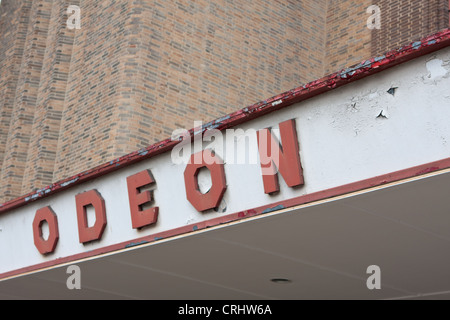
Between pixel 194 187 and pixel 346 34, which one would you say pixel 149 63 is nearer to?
pixel 346 34

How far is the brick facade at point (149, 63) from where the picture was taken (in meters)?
14.6

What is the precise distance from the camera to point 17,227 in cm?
964

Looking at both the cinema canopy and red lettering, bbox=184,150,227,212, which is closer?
the cinema canopy

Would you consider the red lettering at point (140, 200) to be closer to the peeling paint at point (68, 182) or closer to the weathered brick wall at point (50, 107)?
the peeling paint at point (68, 182)

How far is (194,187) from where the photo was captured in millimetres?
7105

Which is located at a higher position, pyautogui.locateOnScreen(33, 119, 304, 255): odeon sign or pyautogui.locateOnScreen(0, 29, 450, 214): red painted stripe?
pyautogui.locateOnScreen(0, 29, 450, 214): red painted stripe

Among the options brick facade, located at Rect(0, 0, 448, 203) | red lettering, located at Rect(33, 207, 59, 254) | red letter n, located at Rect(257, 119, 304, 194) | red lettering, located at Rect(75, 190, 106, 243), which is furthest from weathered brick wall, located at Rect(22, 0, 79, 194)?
red letter n, located at Rect(257, 119, 304, 194)

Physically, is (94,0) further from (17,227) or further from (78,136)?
(17,227)

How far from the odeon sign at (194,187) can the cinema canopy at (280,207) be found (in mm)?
14

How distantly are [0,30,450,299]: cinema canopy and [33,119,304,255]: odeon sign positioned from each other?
0.01 meters

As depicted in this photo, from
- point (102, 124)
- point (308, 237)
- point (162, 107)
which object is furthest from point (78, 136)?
point (308, 237)

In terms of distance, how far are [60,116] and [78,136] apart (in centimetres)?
118

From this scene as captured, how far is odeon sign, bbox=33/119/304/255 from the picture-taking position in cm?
624

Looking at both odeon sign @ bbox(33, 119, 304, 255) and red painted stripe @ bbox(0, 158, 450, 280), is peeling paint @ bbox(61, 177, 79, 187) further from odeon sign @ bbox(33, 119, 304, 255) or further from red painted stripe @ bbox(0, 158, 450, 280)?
red painted stripe @ bbox(0, 158, 450, 280)
